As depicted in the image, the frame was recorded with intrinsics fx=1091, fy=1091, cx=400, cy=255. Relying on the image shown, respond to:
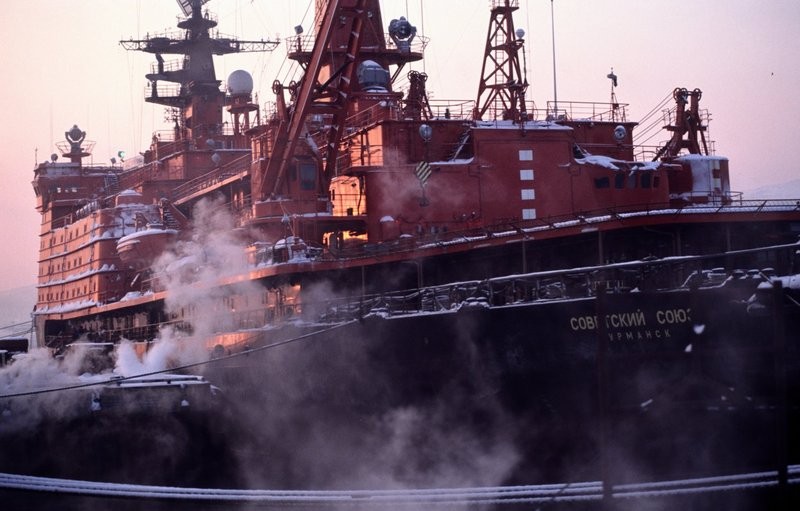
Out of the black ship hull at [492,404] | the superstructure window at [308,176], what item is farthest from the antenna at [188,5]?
the black ship hull at [492,404]

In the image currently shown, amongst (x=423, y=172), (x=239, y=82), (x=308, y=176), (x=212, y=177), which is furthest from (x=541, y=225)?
(x=239, y=82)

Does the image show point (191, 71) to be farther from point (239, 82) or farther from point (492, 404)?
point (492, 404)

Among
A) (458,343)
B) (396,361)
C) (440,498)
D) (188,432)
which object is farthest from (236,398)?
(440,498)

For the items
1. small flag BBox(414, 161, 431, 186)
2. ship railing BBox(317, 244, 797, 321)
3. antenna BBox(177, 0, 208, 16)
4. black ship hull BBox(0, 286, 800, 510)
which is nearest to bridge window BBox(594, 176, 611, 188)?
small flag BBox(414, 161, 431, 186)

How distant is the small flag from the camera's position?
35.2 m

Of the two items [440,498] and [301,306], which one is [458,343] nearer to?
[440,498]

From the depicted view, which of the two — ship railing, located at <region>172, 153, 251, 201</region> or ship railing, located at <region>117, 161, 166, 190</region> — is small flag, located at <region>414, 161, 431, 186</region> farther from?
ship railing, located at <region>117, 161, 166, 190</region>

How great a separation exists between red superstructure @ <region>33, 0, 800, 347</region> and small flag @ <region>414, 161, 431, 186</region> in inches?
2.8

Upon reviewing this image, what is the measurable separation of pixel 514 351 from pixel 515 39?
21.6m

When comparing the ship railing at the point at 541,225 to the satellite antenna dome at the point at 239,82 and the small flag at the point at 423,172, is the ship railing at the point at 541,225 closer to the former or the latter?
the small flag at the point at 423,172

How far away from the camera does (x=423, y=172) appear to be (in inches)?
1384

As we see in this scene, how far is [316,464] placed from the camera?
2688 centimetres

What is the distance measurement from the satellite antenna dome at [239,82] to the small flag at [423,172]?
2677 cm

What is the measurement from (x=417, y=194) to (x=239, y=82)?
2681cm
